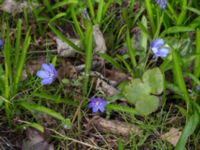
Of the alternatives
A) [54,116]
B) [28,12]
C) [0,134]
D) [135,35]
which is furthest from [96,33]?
[0,134]

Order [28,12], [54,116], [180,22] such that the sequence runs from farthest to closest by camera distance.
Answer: [28,12] < [180,22] < [54,116]

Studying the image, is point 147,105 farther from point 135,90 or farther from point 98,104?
point 98,104

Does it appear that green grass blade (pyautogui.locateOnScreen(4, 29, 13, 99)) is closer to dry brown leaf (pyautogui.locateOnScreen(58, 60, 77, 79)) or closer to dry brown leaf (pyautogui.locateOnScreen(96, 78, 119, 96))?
dry brown leaf (pyautogui.locateOnScreen(58, 60, 77, 79))

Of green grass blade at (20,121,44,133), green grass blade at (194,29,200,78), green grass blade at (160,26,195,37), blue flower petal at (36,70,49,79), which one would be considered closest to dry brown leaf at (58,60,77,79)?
blue flower petal at (36,70,49,79)

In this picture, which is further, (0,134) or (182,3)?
(182,3)

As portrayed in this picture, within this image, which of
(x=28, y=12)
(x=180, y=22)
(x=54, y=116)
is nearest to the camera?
(x=54, y=116)

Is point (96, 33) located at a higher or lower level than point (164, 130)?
higher

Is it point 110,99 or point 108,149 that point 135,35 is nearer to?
point 110,99

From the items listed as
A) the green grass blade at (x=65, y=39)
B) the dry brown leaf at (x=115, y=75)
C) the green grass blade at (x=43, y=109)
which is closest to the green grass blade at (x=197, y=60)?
the dry brown leaf at (x=115, y=75)
